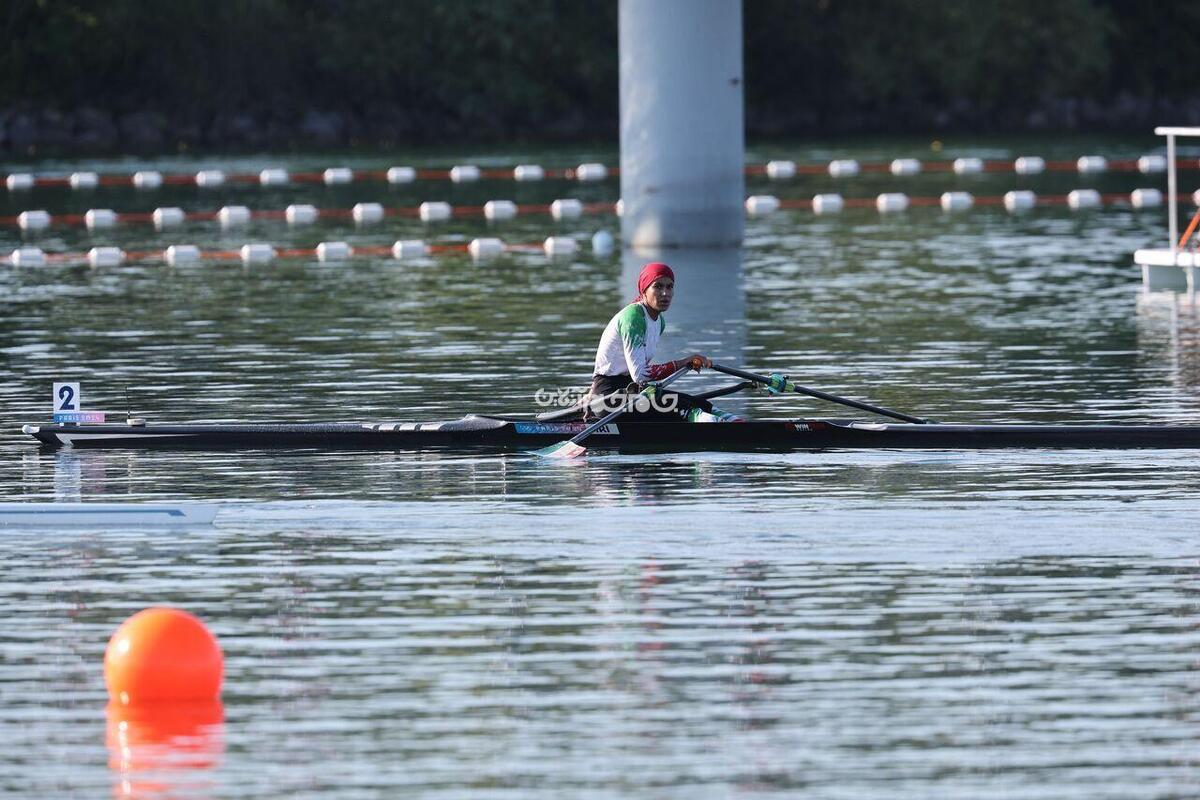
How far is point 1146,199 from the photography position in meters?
37.3

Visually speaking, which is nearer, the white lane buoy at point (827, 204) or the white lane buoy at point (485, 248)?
the white lane buoy at point (485, 248)

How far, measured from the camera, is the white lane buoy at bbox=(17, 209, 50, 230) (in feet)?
115

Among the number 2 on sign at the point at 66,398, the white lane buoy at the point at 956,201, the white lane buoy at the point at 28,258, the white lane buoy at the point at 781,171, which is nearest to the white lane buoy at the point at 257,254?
the white lane buoy at the point at 28,258

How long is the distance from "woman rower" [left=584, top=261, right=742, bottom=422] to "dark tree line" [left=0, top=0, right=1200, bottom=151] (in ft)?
130

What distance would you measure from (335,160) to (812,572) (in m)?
40.3

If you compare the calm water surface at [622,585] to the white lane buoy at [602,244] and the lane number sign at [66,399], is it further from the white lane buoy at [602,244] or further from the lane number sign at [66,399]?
the white lane buoy at [602,244]

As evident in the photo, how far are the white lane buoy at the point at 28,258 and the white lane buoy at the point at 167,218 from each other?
16.8 feet

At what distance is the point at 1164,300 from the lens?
79.0ft

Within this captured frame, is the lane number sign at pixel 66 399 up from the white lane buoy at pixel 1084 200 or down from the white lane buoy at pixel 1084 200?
down

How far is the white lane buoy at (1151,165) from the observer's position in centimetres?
4522

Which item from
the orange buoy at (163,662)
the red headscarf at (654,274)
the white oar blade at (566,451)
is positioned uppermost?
the red headscarf at (654,274)

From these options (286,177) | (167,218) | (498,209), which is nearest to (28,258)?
(167,218)

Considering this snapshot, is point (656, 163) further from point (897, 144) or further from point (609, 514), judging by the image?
point (897, 144)

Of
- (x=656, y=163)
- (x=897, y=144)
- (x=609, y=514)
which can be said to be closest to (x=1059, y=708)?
(x=609, y=514)
